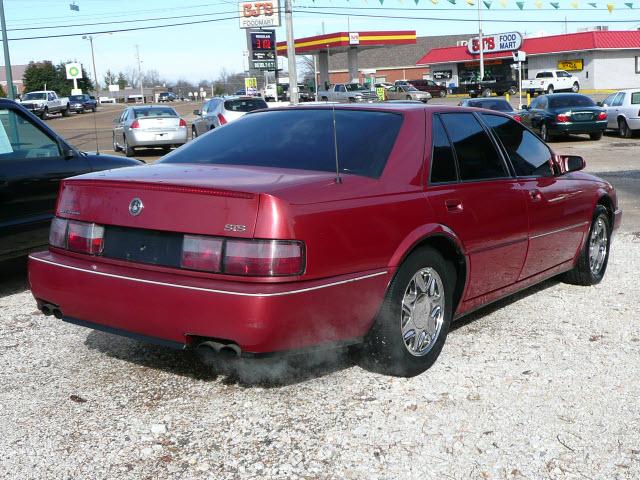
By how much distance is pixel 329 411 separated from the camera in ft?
12.8

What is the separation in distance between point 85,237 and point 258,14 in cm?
5369

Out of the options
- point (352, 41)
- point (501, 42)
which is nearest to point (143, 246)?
point (352, 41)

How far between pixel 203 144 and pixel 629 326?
3.10 meters

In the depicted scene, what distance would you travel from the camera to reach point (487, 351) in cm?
480

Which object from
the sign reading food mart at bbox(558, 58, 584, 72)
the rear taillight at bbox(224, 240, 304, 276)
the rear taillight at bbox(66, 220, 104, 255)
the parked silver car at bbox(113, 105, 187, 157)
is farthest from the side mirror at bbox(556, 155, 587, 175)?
the sign reading food mart at bbox(558, 58, 584, 72)

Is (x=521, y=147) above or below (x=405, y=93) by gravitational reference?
below

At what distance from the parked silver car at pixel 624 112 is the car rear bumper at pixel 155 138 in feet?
44.5

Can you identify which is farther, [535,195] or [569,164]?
[569,164]

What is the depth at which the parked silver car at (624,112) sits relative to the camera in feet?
79.4

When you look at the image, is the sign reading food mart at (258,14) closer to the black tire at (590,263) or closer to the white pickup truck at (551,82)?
the white pickup truck at (551,82)

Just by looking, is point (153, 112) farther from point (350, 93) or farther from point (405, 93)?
point (405, 93)

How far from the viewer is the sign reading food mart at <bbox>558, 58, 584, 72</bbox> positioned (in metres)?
64.3

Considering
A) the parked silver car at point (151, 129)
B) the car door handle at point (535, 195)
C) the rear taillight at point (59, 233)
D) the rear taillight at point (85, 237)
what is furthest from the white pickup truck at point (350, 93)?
the rear taillight at point (85, 237)

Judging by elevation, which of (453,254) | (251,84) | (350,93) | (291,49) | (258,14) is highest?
(258,14)
